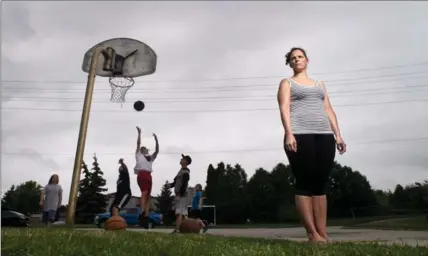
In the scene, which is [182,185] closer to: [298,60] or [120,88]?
[120,88]

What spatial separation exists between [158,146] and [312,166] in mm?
5596

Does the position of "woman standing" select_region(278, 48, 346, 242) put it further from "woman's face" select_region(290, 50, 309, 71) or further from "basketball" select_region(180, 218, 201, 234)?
"basketball" select_region(180, 218, 201, 234)

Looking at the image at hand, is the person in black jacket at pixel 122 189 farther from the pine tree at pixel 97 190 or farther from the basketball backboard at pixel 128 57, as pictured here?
the pine tree at pixel 97 190

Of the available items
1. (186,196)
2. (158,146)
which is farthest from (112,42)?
(186,196)

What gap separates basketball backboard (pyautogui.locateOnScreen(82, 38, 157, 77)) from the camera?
842 cm

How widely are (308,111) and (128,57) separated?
5245 mm

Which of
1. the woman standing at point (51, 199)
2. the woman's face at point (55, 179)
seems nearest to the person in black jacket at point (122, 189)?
the woman standing at point (51, 199)

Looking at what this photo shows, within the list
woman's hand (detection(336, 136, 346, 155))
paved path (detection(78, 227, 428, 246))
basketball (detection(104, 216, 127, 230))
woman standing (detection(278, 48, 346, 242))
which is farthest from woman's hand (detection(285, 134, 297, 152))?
basketball (detection(104, 216, 127, 230))

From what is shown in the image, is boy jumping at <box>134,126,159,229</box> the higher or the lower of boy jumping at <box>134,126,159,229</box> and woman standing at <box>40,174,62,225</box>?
the higher

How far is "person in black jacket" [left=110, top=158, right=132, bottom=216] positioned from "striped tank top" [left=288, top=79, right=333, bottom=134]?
5601mm

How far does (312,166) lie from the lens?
436 centimetres

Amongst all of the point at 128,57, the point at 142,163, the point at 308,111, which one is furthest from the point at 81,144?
the point at 308,111

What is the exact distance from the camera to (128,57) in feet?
29.8

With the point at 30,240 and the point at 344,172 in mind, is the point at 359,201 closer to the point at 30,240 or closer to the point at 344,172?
the point at 344,172
